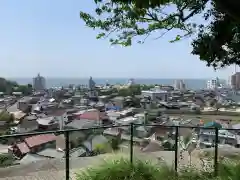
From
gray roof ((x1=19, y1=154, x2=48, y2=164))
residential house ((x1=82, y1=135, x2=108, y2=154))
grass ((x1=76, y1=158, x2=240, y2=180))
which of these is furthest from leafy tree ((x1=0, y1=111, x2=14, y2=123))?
grass ((x1=76, y1=158, x2=240, y2=180))

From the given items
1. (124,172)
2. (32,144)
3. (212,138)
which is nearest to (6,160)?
(32,144)

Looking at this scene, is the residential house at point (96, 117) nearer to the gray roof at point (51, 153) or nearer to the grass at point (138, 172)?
the gray roof at point (51, 153)

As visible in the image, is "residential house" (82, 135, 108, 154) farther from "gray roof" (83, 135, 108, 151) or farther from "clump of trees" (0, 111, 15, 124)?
"clump of trees" (0, 111, 15, 124)

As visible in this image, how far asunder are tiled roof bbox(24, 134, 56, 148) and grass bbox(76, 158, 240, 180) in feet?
2.14

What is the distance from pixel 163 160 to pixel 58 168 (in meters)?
1.75

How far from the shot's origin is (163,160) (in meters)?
5.04

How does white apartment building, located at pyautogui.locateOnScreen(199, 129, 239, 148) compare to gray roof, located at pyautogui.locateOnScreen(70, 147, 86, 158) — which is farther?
white apartment building, located at pyautogui.locateOnScreen(199, 129, 239, 148)

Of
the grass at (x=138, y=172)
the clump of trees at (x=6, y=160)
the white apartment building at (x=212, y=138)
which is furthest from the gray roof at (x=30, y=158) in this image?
the white apartment building at (x=212, y=138)

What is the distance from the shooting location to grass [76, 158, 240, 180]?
404 cm

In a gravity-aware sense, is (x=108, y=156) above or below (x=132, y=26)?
below

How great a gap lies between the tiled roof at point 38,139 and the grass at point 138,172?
2.14 ft

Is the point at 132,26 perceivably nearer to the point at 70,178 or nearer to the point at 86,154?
the point at 86,154

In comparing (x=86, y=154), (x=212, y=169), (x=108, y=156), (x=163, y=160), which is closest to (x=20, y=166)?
(x=86, y=154)

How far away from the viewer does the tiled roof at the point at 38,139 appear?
3.98 m
